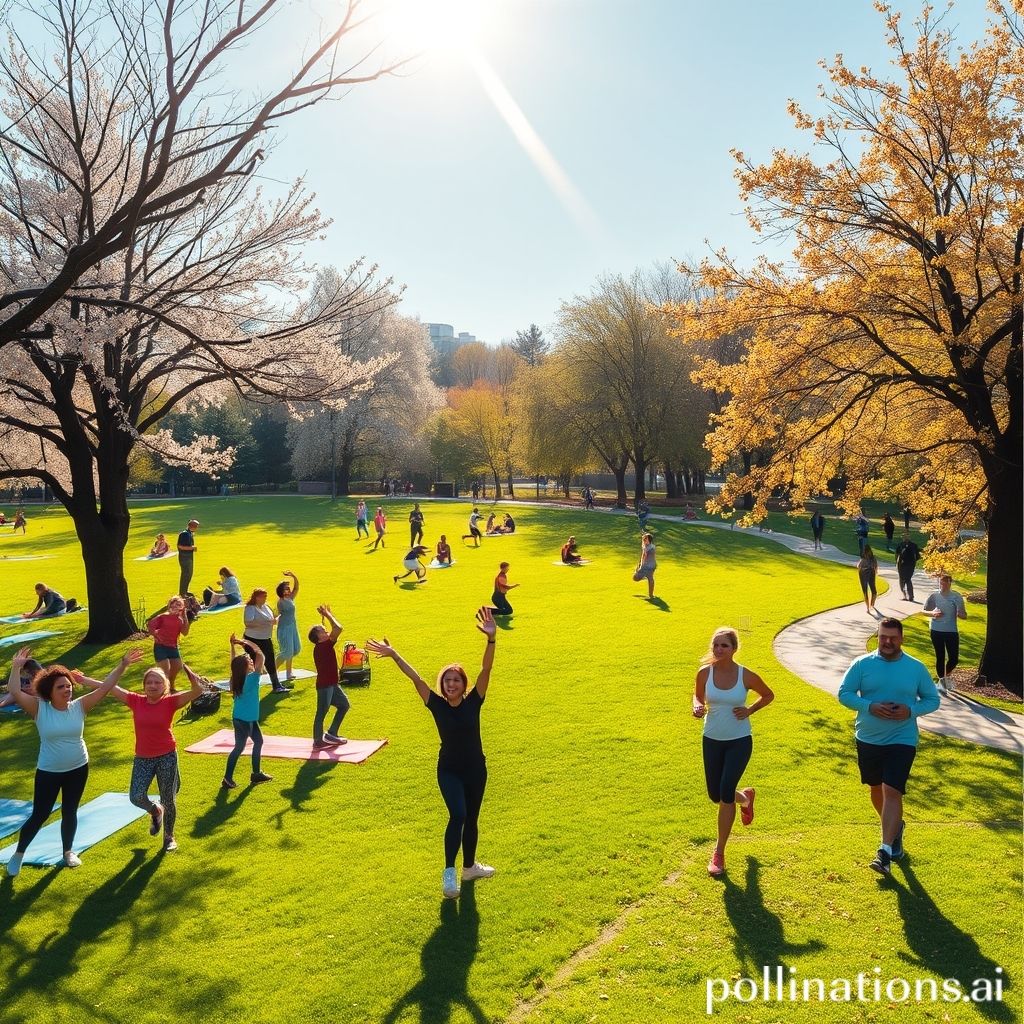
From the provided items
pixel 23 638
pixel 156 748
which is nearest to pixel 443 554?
pixel 23 638

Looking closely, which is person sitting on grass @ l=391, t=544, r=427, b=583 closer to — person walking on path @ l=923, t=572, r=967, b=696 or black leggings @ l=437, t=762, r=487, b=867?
person walking on path @ l=923, t=572, r=967, b=696

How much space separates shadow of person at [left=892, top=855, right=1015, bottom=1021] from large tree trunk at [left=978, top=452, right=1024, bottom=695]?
805 cm

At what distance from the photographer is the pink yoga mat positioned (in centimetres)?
912

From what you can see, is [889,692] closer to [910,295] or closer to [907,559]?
[910,295]

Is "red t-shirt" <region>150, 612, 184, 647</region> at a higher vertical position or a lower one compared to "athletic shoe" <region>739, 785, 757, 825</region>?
higher

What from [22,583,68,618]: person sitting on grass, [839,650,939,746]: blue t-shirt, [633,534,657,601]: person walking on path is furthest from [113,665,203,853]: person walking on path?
[22,583,68,618]: person sitting on grass

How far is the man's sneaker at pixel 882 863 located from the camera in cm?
612

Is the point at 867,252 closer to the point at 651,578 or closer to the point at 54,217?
the point at 651,578

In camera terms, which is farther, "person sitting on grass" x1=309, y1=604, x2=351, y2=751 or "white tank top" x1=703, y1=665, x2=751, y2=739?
"person sitting on grass" x1=309, y1=604, x2=351, y2=751

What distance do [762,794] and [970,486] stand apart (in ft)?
31.0

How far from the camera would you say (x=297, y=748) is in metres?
9.48

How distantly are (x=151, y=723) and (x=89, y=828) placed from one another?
5.45ft

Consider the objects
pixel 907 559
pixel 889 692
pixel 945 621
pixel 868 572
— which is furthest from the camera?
pixel 907 559

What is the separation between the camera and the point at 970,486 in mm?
14211
